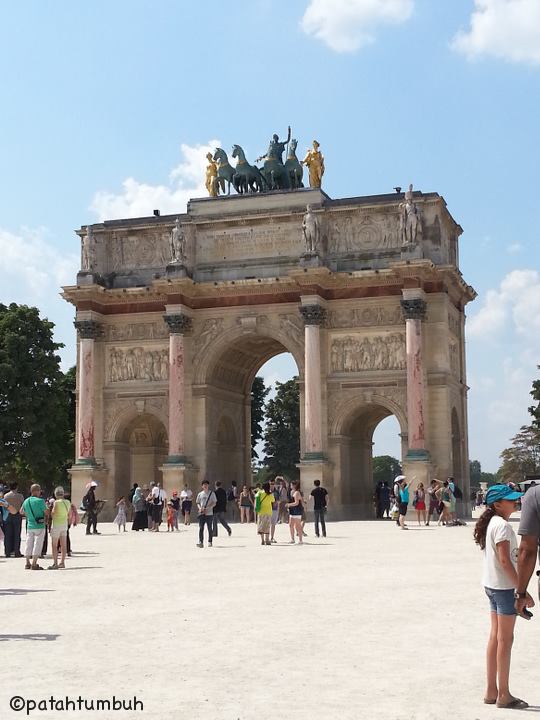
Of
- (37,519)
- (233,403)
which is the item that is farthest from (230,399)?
(37,519)

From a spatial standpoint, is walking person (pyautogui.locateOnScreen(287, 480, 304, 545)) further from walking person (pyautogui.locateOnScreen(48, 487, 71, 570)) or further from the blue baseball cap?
the blue baseball cap

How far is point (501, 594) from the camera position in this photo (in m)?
8.70

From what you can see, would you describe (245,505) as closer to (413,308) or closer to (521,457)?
(413,308)

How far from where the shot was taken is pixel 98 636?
12.0 m

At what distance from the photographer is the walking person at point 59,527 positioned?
71.6 feet

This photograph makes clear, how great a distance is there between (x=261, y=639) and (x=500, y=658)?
12.2 ft

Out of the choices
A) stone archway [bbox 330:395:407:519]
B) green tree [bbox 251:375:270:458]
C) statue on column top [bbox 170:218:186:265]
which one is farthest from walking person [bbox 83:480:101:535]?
green tree [bbox 251:375:270:458]

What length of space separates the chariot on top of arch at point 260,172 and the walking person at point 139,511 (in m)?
17.4

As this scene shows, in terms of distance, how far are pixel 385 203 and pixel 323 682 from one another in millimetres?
38858

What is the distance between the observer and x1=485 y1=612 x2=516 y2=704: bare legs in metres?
8.58

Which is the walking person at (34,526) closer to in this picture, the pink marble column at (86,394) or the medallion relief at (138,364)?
the pink marble column at (86,394)

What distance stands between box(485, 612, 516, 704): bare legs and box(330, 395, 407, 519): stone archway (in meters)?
36.4

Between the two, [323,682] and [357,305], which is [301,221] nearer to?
[357,305]

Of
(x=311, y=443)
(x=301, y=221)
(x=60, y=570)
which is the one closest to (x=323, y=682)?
(x=60, y=570)
